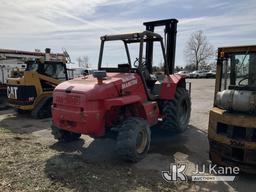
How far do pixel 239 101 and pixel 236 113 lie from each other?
0.26m

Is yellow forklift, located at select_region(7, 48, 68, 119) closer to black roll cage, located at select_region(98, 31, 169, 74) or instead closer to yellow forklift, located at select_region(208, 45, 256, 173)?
black roll cage, located at select_region(98, 31, 169, 74)

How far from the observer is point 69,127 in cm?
Answer: 555

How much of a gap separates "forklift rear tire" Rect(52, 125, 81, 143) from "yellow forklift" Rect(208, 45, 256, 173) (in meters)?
3.30

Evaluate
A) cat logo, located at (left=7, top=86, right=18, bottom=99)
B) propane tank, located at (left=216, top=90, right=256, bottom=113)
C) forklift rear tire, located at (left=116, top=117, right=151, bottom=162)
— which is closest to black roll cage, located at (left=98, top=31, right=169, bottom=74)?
forklift rear tire, located at (left=116, top=117, right=151, bottom=162)

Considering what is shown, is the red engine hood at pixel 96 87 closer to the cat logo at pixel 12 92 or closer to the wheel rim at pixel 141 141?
the wheel rim at pixel 141 141

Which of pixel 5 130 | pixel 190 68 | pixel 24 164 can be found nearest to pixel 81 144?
pixel 24 164

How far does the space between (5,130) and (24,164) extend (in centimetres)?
362

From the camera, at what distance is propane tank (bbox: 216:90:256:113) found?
Result: 189 inches

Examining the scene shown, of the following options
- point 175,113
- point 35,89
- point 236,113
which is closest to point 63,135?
point 175,113

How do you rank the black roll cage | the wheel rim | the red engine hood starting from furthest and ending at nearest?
the black roll cage → the wheel rim → the red engine hood

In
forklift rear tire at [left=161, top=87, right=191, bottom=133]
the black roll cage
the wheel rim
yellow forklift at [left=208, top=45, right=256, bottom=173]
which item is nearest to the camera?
yellow forklift at [left=208, top=45, right=256, bottom=173]

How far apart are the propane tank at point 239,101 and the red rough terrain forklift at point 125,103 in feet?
5.29

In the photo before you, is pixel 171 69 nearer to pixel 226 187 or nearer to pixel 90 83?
pixel 90 83

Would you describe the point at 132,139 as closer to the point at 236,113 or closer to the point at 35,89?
the point at 236,113
